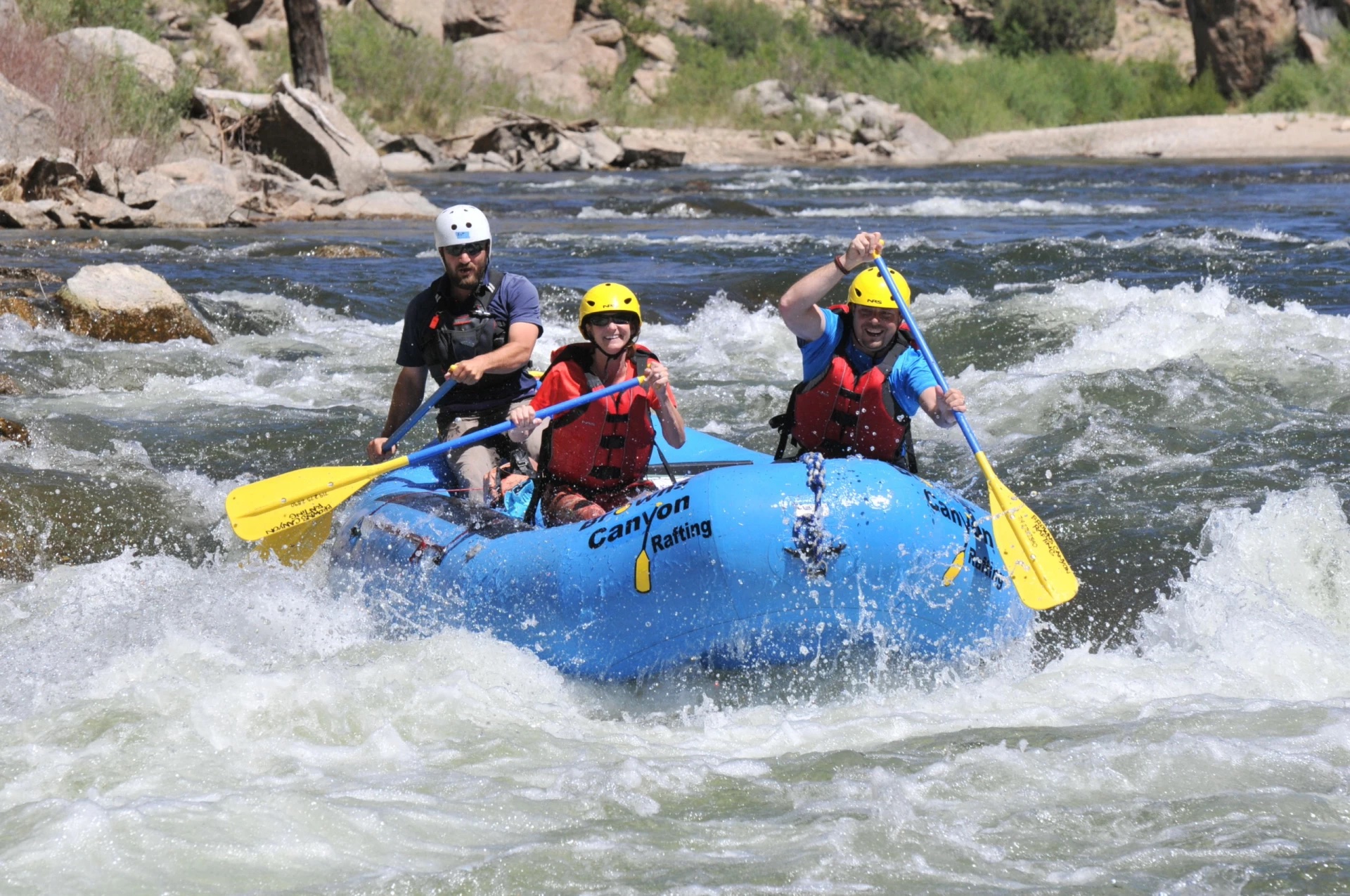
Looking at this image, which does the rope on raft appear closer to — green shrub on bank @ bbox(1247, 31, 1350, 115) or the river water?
the river water

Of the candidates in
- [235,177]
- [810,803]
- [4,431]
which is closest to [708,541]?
[810,803]

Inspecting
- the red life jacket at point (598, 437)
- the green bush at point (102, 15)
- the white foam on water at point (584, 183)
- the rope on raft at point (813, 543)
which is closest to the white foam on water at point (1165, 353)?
the red life jacket at point (598, 437)

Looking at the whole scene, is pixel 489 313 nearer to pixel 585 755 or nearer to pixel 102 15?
pixel 585 755

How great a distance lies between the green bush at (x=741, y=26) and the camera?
122 ft

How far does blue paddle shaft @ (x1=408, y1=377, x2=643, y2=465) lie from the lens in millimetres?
4738

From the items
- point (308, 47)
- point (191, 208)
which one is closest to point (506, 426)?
point (191, 208)

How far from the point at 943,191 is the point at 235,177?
923 centimetres

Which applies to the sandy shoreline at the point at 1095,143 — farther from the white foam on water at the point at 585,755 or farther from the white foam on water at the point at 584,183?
the white foam on water at the point at 585,755

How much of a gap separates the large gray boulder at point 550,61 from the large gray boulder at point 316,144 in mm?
12555

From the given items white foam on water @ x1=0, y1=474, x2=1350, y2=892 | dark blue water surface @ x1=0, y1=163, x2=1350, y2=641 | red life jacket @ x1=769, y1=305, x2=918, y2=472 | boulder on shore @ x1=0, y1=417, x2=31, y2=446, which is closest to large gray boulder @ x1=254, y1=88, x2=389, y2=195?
dark blue water surface @ x1=0, y1=163, x2=1350, y2=641

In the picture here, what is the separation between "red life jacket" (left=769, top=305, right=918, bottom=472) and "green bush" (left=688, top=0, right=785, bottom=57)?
33.1m

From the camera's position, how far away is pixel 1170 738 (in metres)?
3.90

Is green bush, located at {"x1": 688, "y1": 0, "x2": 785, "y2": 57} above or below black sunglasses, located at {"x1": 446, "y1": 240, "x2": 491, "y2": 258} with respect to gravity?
below

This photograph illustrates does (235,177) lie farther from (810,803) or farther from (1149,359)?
(810,803)
